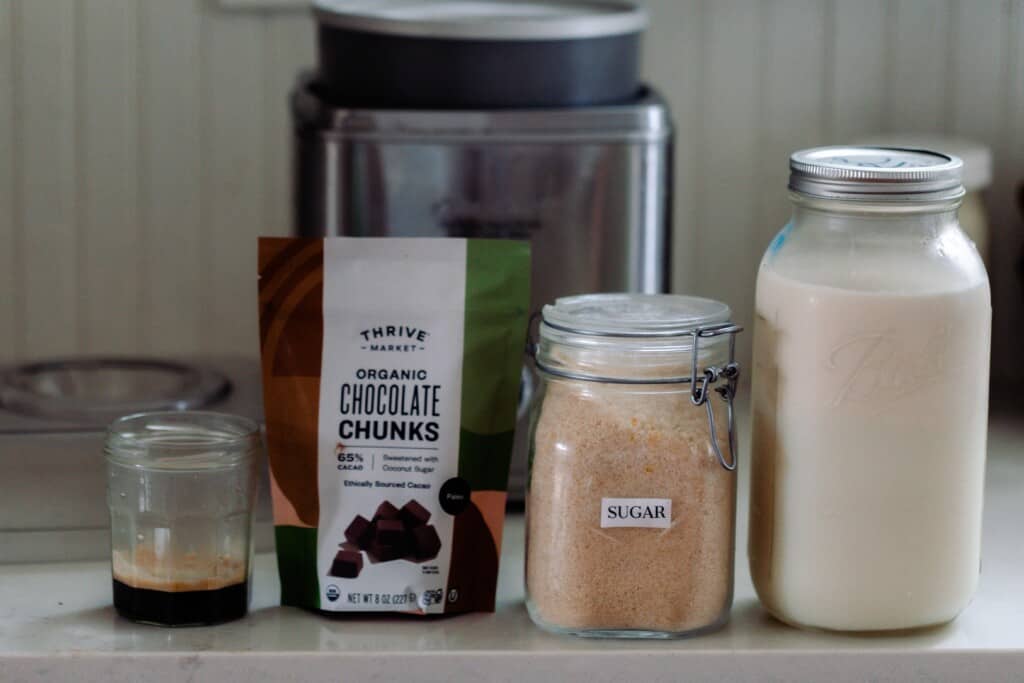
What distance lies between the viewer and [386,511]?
825 mm

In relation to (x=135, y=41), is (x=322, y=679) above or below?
below

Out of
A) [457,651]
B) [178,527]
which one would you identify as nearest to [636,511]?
[457,651]

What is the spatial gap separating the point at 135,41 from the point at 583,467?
2.48ft

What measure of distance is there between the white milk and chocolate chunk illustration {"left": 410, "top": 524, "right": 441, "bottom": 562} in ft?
0.63

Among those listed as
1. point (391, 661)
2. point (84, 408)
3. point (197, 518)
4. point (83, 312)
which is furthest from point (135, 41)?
point (391, 661)

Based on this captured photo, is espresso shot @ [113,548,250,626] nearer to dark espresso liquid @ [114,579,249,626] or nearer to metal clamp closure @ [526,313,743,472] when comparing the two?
dark espresso liquid @ [114,579,249,626]

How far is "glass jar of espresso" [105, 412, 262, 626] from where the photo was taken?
803 millimetres

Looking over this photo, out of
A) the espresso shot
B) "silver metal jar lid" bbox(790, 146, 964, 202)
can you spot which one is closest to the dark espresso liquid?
the espresso shot

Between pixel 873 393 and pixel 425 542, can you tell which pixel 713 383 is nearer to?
pixel 873 393

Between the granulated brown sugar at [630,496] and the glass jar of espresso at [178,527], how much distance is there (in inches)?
6.8

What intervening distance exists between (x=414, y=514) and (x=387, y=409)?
62mm

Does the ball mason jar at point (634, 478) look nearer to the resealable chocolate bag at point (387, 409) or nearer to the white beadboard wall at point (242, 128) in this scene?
the resealable chocolate bag at point (387, 409)

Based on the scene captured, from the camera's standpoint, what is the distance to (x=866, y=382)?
76 centimetres

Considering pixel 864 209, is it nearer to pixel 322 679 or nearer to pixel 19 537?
pixel 322 679
